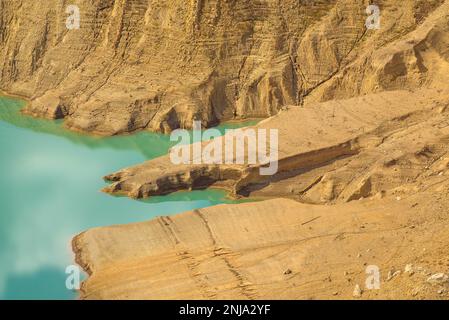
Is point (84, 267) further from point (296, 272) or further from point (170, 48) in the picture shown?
point (170, 48)

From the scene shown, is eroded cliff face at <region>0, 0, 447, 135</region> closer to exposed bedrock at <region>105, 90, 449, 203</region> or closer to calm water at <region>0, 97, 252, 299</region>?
calm water at <region>0, 97, 252, 299</region>

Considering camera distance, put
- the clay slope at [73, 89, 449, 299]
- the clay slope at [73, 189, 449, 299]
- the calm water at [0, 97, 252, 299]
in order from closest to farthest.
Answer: the clay slope at [73, 189, 449, 299]
the clay slope at [73, 89, 449, 299]
the calm water at [0, 97, 252, 299]

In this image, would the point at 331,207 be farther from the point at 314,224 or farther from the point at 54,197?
the point at 54,197

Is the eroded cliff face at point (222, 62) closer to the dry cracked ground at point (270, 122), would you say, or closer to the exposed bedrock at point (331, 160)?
the dry cracked ground at point (270, 122)

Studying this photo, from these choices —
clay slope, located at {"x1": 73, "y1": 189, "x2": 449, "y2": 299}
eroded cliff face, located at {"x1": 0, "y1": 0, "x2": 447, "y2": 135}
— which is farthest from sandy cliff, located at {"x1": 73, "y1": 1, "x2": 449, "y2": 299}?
eroded cliff face, located at {"x1": 0, "y1": 0, "x2": 447, "y2": 135}

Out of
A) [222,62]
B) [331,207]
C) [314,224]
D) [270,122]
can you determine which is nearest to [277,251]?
[314,224]

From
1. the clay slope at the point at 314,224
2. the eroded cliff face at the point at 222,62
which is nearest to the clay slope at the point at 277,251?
the clay slope at the point at 314,224

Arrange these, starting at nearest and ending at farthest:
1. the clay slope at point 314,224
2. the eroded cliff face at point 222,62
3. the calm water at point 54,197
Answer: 1. the clay slope at point 314,224
2. the calm water at point 54,197
3. the eroded cliff face at point 222,62
